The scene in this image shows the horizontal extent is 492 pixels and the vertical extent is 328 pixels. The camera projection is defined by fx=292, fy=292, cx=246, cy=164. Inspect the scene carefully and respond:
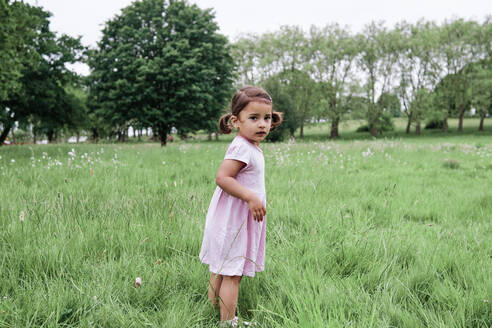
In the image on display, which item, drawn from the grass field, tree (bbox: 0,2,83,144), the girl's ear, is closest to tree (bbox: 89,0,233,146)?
tree (bbox: 0,2,83,144)

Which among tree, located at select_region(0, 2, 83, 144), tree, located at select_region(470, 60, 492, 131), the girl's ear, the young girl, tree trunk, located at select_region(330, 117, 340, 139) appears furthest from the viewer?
tree trunk, located at select_region(330, 117, 340, 139)

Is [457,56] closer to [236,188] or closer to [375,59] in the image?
[375,59]

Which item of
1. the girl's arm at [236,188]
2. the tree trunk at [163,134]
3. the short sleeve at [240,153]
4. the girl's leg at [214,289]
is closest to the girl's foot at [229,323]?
the girl's leg at [214,289]

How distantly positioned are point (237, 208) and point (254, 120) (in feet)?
1.93

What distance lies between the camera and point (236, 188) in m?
1.75

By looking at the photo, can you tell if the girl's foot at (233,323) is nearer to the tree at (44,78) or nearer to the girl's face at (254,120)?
the girl's face at (254,120)

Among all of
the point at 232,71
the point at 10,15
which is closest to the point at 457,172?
the point at 232,71

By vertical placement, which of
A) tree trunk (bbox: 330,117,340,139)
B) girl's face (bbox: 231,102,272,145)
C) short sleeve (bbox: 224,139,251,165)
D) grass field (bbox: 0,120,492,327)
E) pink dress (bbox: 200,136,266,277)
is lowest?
grass field (bbox: 0,120,492,327)

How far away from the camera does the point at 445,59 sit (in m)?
42.8

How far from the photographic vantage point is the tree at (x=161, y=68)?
16.8 metres

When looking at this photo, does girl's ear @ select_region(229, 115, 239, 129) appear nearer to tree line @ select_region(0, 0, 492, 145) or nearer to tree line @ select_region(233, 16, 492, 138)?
tree line @ select_region(0, 0, 492, 145)

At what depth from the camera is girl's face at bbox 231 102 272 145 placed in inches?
74.2

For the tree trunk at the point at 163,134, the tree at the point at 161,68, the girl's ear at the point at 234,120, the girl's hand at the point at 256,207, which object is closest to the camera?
the girl's hand at the point at 256,207

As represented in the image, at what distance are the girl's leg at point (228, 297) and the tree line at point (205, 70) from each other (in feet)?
49.1
